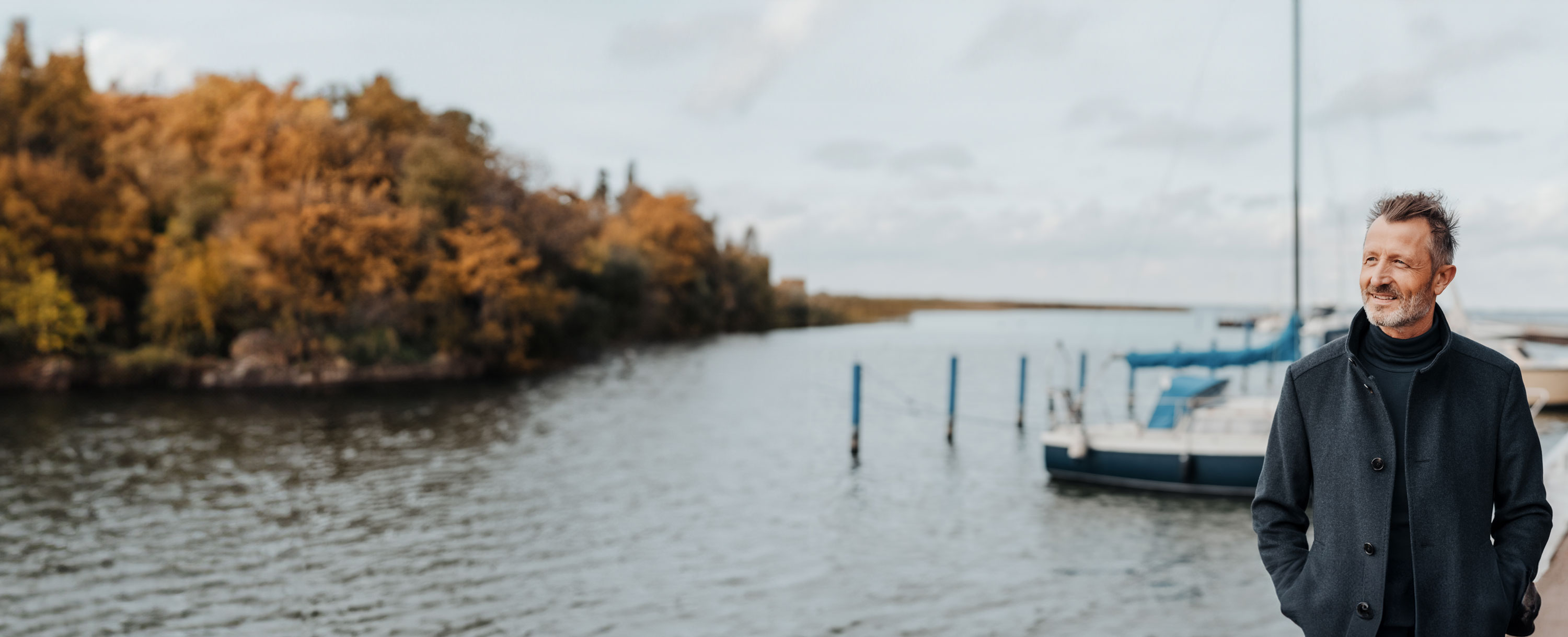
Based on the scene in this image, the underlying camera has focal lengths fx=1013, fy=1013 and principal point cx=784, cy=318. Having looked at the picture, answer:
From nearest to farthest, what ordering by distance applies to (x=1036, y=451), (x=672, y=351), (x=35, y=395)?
1. (x=1036, y=451)
2. (x=35, y=395)
3. (x=672, y=351)

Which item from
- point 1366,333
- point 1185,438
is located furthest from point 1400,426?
point 1185,438

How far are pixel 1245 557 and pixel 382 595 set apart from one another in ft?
37.3

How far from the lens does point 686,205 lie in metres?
85.2

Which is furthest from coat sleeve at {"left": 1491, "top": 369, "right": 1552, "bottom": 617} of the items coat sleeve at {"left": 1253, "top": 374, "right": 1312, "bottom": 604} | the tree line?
the tree line

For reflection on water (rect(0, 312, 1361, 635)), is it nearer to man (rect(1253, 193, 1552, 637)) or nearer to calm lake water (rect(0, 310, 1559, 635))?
calm lake water (rect(0, 310, 1559, 635))

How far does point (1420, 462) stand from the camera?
2.52 metres

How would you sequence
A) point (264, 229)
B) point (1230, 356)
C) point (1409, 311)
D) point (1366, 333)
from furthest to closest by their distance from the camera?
1. point (264, 229)
2. point (1230, 356)
3. point (1366, 333)
4. point (1409, 311)

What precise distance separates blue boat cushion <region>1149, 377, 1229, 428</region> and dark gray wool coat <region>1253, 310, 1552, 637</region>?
15.9m

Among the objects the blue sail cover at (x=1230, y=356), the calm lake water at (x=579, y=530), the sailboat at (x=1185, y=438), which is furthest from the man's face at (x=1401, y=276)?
the blue sail cover at (x=1230, y=356)

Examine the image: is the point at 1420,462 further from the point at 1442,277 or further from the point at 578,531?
the point at 578,531

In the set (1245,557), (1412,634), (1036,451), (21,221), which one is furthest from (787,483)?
(21,221)

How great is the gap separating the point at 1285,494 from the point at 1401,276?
0.63 meters

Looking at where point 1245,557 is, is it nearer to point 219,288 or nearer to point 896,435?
point 896,435

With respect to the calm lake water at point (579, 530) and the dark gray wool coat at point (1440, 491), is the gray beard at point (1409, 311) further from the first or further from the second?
the calm lake water at point (579, 530)
